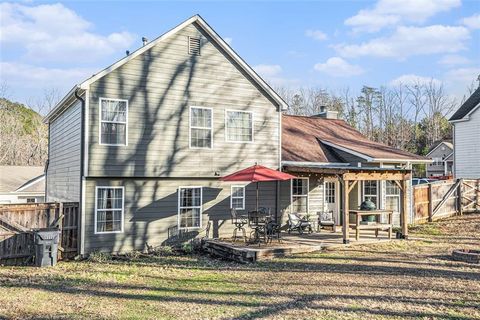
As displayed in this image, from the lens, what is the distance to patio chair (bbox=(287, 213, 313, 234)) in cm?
1518

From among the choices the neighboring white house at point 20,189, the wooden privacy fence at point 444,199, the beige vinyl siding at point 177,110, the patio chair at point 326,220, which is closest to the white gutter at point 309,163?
the beige vinyl siding at point 177,110

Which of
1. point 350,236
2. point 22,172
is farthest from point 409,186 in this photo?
point 22,172

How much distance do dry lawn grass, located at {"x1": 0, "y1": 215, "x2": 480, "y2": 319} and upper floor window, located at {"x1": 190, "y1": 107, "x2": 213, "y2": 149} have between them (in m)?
4.01


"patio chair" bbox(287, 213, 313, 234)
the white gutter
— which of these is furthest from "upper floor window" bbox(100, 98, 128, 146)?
"patio chair" bbox(287, 213, 313, 234)

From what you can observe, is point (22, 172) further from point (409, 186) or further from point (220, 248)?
point (409, 186)

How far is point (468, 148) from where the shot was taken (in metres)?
26.0

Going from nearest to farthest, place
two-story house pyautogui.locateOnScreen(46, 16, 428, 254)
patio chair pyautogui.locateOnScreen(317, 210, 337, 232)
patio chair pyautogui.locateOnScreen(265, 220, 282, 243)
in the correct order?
two-story house pyautogui.locateOnScreen(46, 16, 428, 254) → patio chair pyautogui.locateOnScreen(265, 220, 282, 243) → patio chair pyautogui.locateOnScreen(317, 210, 337, 232)

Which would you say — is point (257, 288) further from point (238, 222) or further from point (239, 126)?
point (239, 126)

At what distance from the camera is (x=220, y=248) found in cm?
1273

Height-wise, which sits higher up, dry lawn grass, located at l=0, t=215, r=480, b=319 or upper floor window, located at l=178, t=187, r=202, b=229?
upper floor window, located at l=178, t=187, r=202, b=229

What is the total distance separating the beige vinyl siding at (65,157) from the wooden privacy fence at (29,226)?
800 mm

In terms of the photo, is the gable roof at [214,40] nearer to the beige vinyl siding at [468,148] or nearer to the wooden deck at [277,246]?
the wooden deck at [277,246]

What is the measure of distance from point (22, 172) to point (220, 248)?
2378 cm

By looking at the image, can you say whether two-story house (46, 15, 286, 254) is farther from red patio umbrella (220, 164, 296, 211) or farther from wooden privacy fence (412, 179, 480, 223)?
wooden privacy fence (412, 179, 480, 223)
